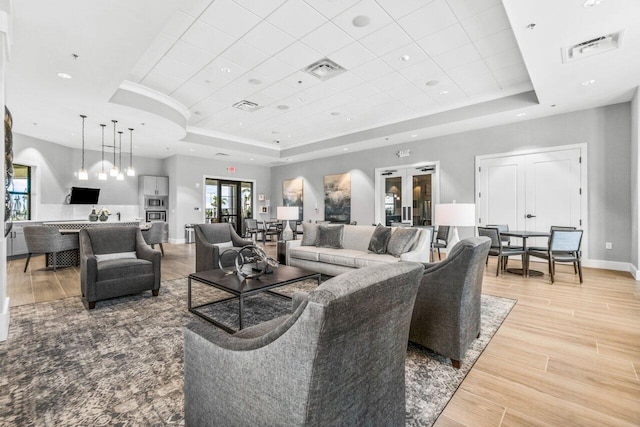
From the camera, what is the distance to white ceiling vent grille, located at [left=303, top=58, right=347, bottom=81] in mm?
4434

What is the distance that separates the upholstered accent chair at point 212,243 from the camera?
4.47 metres

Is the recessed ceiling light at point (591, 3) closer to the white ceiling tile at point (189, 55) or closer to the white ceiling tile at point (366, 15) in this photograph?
the white ceiling tile at point (366, 15)

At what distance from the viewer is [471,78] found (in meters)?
4.96

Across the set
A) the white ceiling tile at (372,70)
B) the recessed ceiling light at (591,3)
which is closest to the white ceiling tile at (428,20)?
the white ceiling tile at (372,70)

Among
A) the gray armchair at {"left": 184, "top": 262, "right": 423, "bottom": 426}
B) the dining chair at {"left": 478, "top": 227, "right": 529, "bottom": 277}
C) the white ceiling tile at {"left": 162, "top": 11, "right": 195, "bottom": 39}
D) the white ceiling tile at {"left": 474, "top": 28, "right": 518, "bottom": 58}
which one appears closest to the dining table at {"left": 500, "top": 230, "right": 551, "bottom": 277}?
the dining chair at {"left": 478, "top": 227, "right": 529, "bottom": 277}

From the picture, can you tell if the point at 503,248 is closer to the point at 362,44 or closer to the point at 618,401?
the point at 618,401

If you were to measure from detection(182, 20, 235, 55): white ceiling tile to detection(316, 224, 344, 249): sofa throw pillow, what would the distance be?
3036 mm

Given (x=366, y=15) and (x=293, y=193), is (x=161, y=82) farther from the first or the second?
(x=293, y=193)

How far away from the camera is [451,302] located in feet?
6.83

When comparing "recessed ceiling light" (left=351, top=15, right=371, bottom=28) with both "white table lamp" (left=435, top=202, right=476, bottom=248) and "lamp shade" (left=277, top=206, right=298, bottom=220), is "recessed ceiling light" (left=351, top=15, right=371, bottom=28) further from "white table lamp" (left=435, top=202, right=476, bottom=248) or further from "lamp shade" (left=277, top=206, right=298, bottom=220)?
"lamp shade" (left=277, top=206, right=298, bottom=220)

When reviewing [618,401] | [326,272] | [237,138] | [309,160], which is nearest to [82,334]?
[326,272]

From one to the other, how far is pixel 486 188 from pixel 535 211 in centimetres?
103

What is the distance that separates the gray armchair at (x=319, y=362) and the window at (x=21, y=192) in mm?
9077

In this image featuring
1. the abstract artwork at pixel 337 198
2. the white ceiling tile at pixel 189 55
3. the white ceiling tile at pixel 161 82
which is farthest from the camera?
the abstract artwork at pixel 337 198
